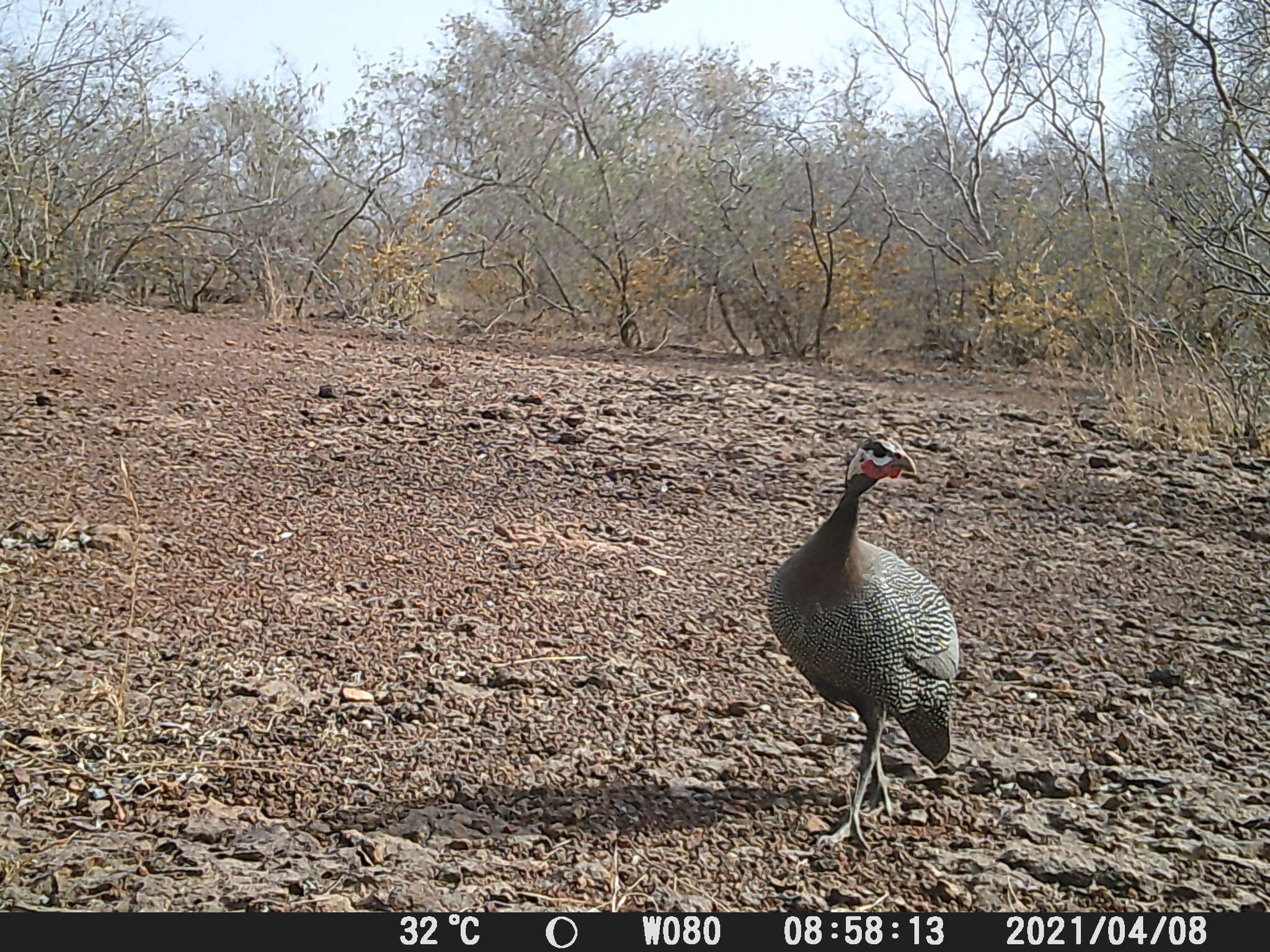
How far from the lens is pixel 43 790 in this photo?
2.79 m

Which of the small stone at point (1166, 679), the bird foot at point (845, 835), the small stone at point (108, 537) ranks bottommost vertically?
the bird foot at point (845, 835)

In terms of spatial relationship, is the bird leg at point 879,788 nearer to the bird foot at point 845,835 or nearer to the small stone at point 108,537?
the bird foot at point 845,835

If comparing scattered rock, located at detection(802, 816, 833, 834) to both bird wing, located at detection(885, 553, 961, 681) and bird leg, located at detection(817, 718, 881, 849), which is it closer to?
bird leg, located at detection(817, 718, 881, 849)

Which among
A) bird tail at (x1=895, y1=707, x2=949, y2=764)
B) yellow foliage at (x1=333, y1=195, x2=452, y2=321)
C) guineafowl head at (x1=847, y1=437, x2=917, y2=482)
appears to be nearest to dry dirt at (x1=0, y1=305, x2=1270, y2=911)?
bird tail at (x1=895, y1=707, x2=949, y2=764)

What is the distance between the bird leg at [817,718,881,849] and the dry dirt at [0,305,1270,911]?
47 mm

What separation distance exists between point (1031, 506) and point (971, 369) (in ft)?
15.3

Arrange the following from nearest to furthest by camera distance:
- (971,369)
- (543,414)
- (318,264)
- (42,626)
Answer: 1. (42,626)
2. (543,414)
3. (971,369)
4. (318,264)

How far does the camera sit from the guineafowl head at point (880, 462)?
9.59 feet

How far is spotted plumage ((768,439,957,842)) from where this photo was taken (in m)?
2.83

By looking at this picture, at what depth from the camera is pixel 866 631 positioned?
2.82 metres

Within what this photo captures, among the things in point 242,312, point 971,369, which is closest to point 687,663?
point 971,369
